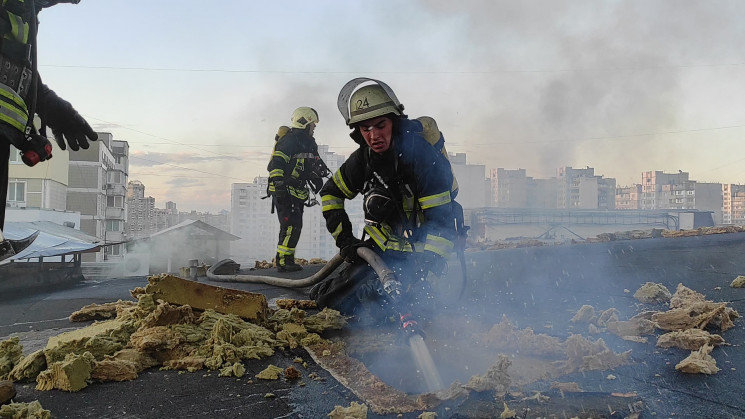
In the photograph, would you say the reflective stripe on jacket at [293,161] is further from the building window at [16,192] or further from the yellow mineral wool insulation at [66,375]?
the building window at [16,192]

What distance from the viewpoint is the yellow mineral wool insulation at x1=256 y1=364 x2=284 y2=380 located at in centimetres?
257

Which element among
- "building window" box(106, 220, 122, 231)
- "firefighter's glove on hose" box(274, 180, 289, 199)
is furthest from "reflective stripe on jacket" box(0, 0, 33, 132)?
"building window" box(106, 220, 122, 231)

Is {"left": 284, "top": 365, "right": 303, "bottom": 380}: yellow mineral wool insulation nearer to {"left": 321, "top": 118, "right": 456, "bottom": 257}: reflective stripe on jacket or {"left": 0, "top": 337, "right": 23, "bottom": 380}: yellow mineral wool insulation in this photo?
{"left": 321, "top": 118, "right": 456, "bottom": 257}: reflective stripe on jacket

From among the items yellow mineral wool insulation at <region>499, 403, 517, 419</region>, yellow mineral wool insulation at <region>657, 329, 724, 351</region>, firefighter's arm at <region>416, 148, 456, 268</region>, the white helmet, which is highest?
the white helmet

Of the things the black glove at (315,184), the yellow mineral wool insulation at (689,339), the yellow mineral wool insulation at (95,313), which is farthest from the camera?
the black glove at (315,184)

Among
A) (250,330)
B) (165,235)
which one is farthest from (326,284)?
(165,235)

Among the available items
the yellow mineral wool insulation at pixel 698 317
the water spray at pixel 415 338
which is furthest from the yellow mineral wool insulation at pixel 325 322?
the yellow mineral wool insulation at pixel 698 317

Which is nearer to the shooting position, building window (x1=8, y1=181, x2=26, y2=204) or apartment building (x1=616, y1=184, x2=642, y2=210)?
building window (x1=8, y1=181, x2=26, y2=204)

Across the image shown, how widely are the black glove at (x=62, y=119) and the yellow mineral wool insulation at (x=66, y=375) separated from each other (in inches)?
47.5

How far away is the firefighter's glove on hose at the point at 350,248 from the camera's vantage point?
3910mm

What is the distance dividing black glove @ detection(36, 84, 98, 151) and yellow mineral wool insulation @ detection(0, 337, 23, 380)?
114cm

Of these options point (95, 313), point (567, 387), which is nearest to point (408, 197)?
point (567, 387)

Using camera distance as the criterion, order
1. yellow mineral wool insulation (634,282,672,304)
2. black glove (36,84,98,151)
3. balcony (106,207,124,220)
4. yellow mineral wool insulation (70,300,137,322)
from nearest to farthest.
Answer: black glove (36,84,98,151) → yellow mineral wool insulation (70,300,137,322) → yellow mineral wool insulation (634,282,672,304) → balcony (106,207,124,220)

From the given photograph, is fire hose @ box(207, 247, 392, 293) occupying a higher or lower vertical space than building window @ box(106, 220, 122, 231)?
higher
